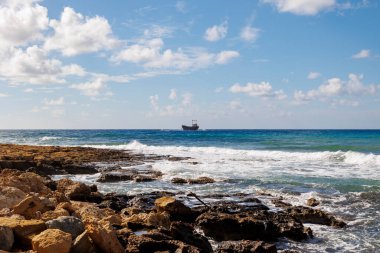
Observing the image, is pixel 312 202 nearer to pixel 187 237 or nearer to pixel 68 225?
pixel 187 237

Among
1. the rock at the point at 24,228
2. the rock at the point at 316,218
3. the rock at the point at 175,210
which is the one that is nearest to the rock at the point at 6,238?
the rock at the point at 24,228

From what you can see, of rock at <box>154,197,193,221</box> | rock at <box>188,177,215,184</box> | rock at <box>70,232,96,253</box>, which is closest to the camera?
rock at <box>70,232,96,253</box>

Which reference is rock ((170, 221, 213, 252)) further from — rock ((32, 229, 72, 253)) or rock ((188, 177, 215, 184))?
rock ((188, 177, 215, 184))

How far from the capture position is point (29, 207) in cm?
931

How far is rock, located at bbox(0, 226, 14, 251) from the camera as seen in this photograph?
22.2 feet

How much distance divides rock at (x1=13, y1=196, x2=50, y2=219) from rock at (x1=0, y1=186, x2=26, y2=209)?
36.8 inches

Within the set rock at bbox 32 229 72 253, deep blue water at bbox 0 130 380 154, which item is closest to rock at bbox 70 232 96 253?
rock at bbox 32 229 72 253

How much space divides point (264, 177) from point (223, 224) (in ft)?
43.4

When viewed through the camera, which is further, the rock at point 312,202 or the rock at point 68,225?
the rock at point 312,202

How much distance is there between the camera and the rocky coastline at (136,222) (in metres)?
7.25

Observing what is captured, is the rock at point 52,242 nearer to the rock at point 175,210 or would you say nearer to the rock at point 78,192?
the rock at point 175,210

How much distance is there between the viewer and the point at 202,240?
928 cm

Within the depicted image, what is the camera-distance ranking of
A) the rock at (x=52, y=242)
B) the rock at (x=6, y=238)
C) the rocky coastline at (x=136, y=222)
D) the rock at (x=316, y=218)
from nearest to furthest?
the rock at (x=52, y=242) → the rock at (x=6, y=238) → the rocky coastline at (x=136, y=222) → the rock at (x=316, y=218)

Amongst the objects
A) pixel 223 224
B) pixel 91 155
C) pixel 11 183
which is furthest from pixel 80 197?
pixel 91 155
